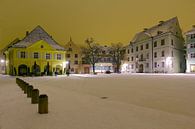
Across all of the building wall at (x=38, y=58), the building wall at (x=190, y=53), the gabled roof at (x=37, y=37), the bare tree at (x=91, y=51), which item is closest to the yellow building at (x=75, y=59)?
the bare tree at (x=91, y=51)

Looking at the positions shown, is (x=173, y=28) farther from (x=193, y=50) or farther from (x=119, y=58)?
(x=119, y=58)

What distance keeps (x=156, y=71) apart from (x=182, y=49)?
1150cm

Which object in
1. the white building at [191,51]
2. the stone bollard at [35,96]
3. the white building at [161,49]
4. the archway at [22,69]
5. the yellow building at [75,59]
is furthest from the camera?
the yellow building at [75,59]

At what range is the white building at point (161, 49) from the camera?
5812cm

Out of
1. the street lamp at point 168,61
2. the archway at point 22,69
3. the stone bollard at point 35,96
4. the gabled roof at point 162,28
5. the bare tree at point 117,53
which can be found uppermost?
the gabled roof at point 162,28

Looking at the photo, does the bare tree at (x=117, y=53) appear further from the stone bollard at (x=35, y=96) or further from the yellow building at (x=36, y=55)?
the stone bollard at (x=35, y=96)

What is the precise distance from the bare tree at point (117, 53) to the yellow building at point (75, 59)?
10.5 metres

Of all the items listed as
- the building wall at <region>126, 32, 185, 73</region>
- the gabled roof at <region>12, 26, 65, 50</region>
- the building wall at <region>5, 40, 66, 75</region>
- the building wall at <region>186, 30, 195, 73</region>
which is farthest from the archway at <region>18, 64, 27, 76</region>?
the building wall at <region>186, 30, 195, 73</region>

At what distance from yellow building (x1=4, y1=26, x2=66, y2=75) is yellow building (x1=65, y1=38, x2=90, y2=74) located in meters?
22.5

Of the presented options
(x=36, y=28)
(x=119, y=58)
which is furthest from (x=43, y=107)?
(x=119, y=58)

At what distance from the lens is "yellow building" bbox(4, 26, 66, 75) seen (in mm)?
48906

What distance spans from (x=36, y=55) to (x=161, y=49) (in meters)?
33.7

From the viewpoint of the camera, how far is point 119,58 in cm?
7831

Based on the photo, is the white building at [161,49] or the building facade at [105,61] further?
the building facade at [105,61]
